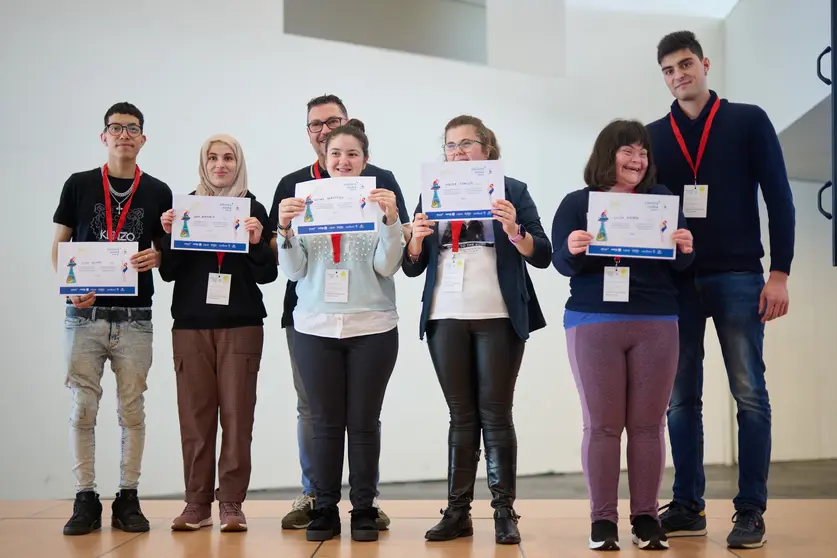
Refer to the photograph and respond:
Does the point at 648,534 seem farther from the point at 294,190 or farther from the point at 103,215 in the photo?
the point at 103,215

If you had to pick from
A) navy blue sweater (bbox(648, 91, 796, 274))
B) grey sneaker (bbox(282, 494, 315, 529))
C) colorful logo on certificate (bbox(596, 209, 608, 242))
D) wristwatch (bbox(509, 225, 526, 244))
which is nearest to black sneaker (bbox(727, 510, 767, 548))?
navy blue sweater (bbox(648, 91, 796, 274))

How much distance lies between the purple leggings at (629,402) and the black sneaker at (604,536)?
2 cm

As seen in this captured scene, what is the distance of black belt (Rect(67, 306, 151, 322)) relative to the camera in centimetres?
316

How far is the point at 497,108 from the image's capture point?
19.5 feet

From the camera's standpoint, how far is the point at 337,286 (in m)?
2.92

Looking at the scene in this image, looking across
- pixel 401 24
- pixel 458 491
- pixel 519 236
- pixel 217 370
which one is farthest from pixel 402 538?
pixel 401 24

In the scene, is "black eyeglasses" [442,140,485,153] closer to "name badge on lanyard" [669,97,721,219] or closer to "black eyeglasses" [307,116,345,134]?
"black eyeglasses" [307,116,345,134]

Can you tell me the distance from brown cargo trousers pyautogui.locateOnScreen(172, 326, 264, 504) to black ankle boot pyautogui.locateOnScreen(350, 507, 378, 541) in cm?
50

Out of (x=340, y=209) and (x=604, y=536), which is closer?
(x=604, y=536)

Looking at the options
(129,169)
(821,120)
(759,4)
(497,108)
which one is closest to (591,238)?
(129,169)

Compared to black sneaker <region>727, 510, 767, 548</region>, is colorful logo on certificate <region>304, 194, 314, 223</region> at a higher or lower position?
higher

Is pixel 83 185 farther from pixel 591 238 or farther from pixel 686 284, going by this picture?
pixel 686 284

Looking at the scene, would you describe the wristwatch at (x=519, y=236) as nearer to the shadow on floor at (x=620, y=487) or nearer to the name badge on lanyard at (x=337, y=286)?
the name badge on lanyard at (x=337, y=286)

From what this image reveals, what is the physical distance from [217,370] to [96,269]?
2.04 feet
